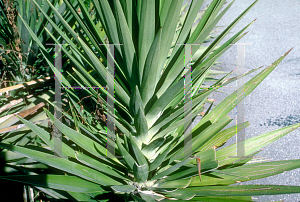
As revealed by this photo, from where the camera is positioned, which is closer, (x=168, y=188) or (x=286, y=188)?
(x=286, y=188)

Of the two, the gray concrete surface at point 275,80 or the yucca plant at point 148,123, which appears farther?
the gray concrete surface at point 275,80

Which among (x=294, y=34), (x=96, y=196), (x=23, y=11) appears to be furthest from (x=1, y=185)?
(x=294, y=34)

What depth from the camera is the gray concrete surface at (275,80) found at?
1.70m

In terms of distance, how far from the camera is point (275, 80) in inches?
94.0

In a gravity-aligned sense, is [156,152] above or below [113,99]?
below

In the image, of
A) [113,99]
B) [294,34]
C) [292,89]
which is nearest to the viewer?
[113,99]

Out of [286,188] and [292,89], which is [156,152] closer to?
[286,188]

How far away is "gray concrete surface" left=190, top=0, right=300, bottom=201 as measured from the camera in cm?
170

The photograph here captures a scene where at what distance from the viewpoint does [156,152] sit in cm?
69

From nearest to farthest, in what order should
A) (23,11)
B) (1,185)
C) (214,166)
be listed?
(214,166) → (1,185) → (23,11)

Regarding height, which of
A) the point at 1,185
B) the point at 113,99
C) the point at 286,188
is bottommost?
the point at 1,185

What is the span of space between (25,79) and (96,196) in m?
0.81

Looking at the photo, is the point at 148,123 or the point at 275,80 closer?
the point at 148,123

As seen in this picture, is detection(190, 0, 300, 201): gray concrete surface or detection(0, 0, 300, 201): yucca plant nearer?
detection(0, 0, 300, 201): yucca plant
